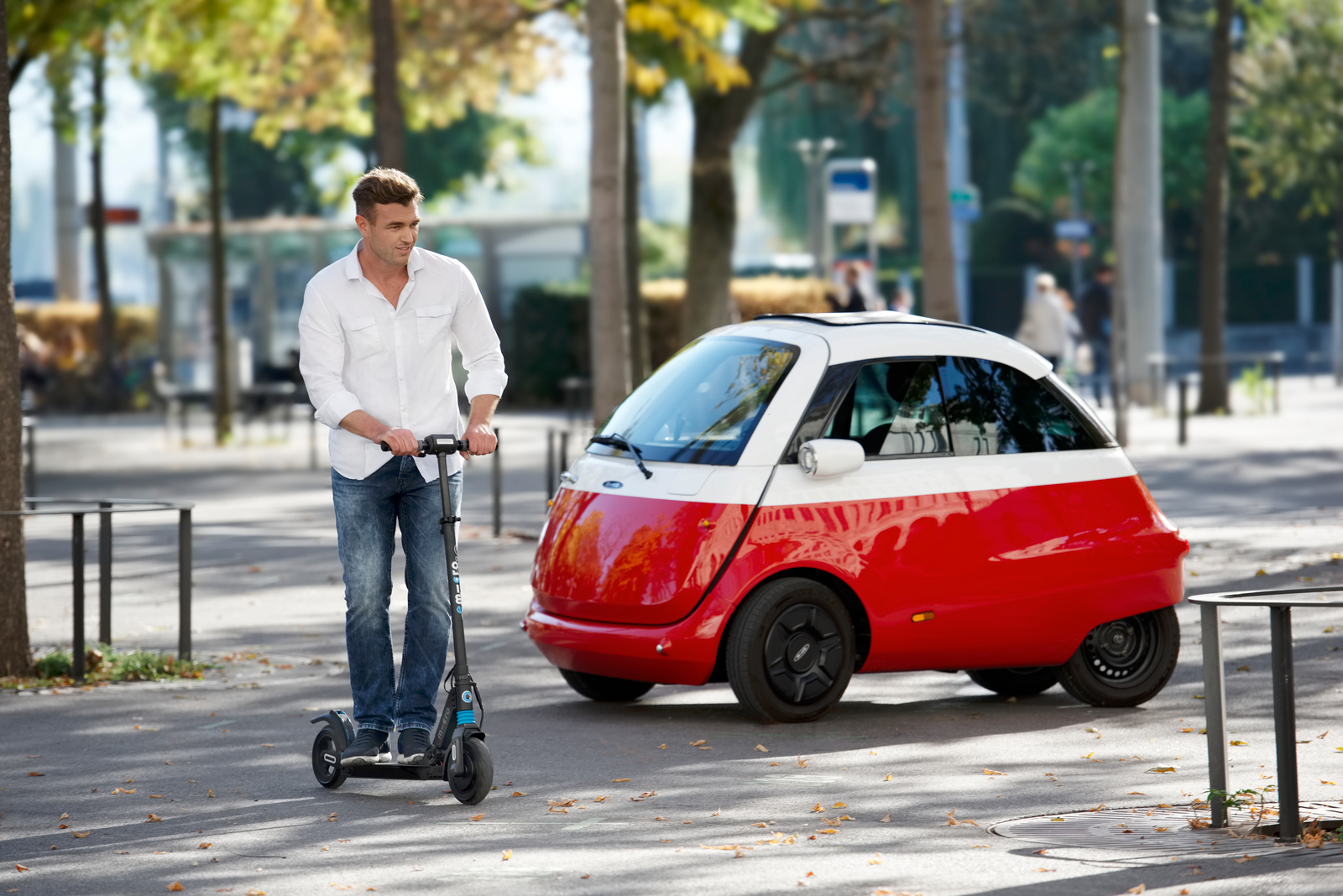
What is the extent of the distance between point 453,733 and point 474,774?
16 centimetres

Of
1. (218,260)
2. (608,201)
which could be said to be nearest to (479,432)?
(608,201)

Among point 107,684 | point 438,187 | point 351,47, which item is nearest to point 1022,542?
point 107,684

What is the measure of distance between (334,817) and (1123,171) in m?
19.1

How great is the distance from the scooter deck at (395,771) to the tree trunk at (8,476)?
3126 millimetres

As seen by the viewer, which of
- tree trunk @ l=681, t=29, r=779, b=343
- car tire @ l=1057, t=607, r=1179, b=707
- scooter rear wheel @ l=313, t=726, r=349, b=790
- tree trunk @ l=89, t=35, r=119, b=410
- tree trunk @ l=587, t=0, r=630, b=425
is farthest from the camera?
tree trunk @ l=89, t=35, r=119, b=410

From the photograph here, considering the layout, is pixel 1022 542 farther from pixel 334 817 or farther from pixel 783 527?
pixel 334 817

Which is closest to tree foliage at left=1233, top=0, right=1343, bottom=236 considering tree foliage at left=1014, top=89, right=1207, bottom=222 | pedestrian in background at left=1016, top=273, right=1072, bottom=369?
tree foliage at left=1014, top=89, right=1207, bottom=222

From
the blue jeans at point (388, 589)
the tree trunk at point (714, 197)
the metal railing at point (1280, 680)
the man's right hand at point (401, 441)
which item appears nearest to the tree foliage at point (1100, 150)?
the tree trunk at point (714, 197)

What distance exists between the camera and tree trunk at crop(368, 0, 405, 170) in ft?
63.0

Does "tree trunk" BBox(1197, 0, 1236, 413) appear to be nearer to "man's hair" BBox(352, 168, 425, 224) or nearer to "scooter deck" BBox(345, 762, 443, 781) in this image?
"man's hair" BBox(352, 168, 425, 224)

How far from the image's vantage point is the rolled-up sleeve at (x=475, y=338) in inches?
260

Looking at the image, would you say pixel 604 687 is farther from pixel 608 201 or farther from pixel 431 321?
pixel 608 201

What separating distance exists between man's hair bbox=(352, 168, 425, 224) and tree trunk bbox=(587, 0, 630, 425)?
29.5 feet

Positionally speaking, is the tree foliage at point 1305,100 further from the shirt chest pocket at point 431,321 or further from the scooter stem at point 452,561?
the scooter stem at point 452,561
